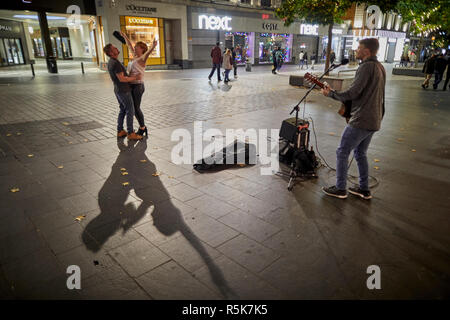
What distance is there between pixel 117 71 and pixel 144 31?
20085 millimetres

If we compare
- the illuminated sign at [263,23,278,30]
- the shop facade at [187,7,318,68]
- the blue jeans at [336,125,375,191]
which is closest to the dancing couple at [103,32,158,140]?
the blue jeans at [336,125,375,191]

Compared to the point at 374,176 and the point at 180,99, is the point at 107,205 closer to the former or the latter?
the point at 374,176

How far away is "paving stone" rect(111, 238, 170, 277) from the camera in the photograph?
306 cm

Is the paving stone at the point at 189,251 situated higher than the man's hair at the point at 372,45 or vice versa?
the man's hair at the point at 372,45

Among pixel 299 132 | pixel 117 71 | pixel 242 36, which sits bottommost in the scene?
pixel 299 132

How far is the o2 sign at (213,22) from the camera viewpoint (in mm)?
26625

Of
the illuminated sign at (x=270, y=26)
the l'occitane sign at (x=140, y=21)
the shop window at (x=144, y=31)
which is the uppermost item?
the illuminated sign at (x=270, y=26)

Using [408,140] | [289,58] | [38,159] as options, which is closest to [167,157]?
[38,159]

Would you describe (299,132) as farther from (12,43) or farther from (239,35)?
(12,43)

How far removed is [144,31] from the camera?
79.4 ft

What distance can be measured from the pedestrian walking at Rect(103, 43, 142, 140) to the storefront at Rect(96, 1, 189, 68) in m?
17.5

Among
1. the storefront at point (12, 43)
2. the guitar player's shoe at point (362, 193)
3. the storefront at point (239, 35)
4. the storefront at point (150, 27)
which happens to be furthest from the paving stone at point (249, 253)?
the storefront at point (12, 43)

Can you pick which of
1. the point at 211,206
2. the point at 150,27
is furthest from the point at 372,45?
the point at 150,27

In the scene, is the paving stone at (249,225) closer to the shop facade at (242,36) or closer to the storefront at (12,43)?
the shop facade at (242,36)
